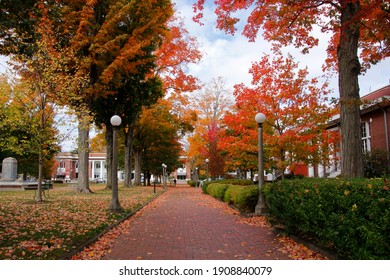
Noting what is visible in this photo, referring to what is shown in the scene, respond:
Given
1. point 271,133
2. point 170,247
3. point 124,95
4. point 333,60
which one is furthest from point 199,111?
point 170,247

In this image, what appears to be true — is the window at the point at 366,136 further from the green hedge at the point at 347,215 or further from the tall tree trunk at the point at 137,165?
the tall tree trunk at the point at 137,165

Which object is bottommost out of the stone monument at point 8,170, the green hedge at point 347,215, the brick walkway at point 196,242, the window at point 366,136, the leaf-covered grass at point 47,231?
the brick walkway at point 196,242

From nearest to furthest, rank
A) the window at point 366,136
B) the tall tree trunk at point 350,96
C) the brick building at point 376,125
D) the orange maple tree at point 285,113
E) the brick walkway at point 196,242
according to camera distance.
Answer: the brick walkway at point 196,242 → the tall tree trunk at point 350,96 → the orange maple tree at point 285,113 → the brick building at point 376,125 → the window at point 366,136

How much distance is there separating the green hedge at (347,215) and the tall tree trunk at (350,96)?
9.61ft

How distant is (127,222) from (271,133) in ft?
30.8

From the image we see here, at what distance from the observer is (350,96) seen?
8945 mm

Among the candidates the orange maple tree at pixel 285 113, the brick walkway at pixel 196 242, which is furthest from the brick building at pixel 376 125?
the brick walkway at pixel 196 242

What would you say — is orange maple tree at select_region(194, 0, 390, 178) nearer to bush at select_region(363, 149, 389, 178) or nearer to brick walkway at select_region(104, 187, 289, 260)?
brick walkway at select_region(104, 187, 289, 260)

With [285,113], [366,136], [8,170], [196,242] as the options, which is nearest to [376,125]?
[366,136]

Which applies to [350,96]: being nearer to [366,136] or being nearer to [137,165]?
[366,136]

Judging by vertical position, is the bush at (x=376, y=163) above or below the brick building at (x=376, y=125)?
below

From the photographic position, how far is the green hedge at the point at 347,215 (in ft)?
13.5

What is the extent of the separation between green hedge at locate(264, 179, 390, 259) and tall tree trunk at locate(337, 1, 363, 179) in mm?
2930

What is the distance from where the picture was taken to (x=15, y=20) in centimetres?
891
